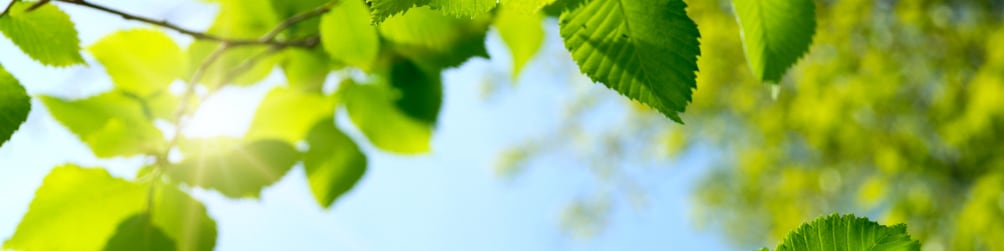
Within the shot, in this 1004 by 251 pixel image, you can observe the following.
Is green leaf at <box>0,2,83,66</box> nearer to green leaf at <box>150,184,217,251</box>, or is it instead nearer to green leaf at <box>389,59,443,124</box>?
green leaf at <box>150,184,217,251</box>

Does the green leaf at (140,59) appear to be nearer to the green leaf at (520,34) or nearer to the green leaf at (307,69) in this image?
the green leaf at (307,69)

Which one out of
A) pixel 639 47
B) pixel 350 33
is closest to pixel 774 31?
pixel 639 47

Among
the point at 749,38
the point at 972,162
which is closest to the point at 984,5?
the point at 972,162

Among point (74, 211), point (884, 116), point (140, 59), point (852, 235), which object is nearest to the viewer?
point (852, 235)

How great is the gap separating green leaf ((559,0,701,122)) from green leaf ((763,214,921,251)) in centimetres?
7

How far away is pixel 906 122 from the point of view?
11.4ft

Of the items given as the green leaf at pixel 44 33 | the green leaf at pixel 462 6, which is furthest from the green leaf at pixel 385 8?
the green leaf at pixel 44 33

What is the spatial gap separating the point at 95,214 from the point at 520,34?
0.33 metres

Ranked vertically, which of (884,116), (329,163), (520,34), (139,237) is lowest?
(139,237)

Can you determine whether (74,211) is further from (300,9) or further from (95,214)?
(300,9)

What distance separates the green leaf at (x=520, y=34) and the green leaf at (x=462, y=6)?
0.30 meters

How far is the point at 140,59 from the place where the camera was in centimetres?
61

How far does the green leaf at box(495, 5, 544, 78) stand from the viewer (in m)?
0.59

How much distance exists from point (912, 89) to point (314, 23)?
3.66m
